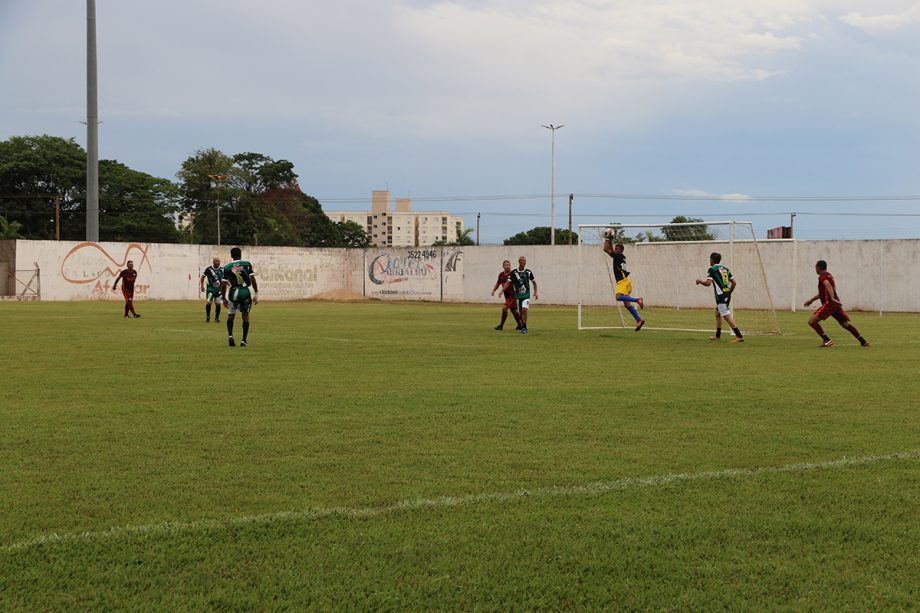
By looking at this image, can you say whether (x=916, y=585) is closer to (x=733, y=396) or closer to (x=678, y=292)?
(x=733, y=396)

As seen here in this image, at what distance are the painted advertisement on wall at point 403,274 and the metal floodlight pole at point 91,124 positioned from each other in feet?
51.6

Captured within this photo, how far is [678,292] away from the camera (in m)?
41.1

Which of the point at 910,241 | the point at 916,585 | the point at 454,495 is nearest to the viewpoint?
the point at 916,585

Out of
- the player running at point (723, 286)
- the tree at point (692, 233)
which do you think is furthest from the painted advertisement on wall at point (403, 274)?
the player running at point (723, 286)

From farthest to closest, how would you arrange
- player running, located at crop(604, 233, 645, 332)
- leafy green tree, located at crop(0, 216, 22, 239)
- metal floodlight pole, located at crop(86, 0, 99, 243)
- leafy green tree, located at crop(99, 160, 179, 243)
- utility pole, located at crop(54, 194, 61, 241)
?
leafy green tree, located at crop(99, 160, 179, 243) → utility pole, located at crop(54, 194, 61, 241) → leafy green tree, located at crop(0, 216, 22, 239) → metal floodlight pole, located at crop(86, 0, 99, 243) → player running, located at crop(604, 233, 645, 332)

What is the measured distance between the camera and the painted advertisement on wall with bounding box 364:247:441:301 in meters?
52.0

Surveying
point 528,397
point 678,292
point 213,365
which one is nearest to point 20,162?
point 678,292

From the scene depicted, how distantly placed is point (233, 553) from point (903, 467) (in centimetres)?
469

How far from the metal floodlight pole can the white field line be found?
42236mm

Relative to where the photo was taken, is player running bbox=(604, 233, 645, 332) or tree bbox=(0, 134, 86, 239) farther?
tree bbox=(0, 134, 86, 239)

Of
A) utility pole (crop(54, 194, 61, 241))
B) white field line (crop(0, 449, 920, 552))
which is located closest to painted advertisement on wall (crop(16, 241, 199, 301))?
utility pole (crop(54, 194, 61, 241))

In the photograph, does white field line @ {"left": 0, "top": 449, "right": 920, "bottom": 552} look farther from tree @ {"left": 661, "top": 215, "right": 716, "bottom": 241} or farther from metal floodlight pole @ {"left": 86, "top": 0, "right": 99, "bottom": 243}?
metal floodlight pole @ {"left": 86, "top": 0, "right": 99, "bottom": 243}

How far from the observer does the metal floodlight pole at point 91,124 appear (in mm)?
44000

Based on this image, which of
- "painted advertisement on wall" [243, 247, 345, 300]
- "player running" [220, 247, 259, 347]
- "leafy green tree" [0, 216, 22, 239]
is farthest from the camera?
"leafy green tree" [0, 216, 22, 239]
